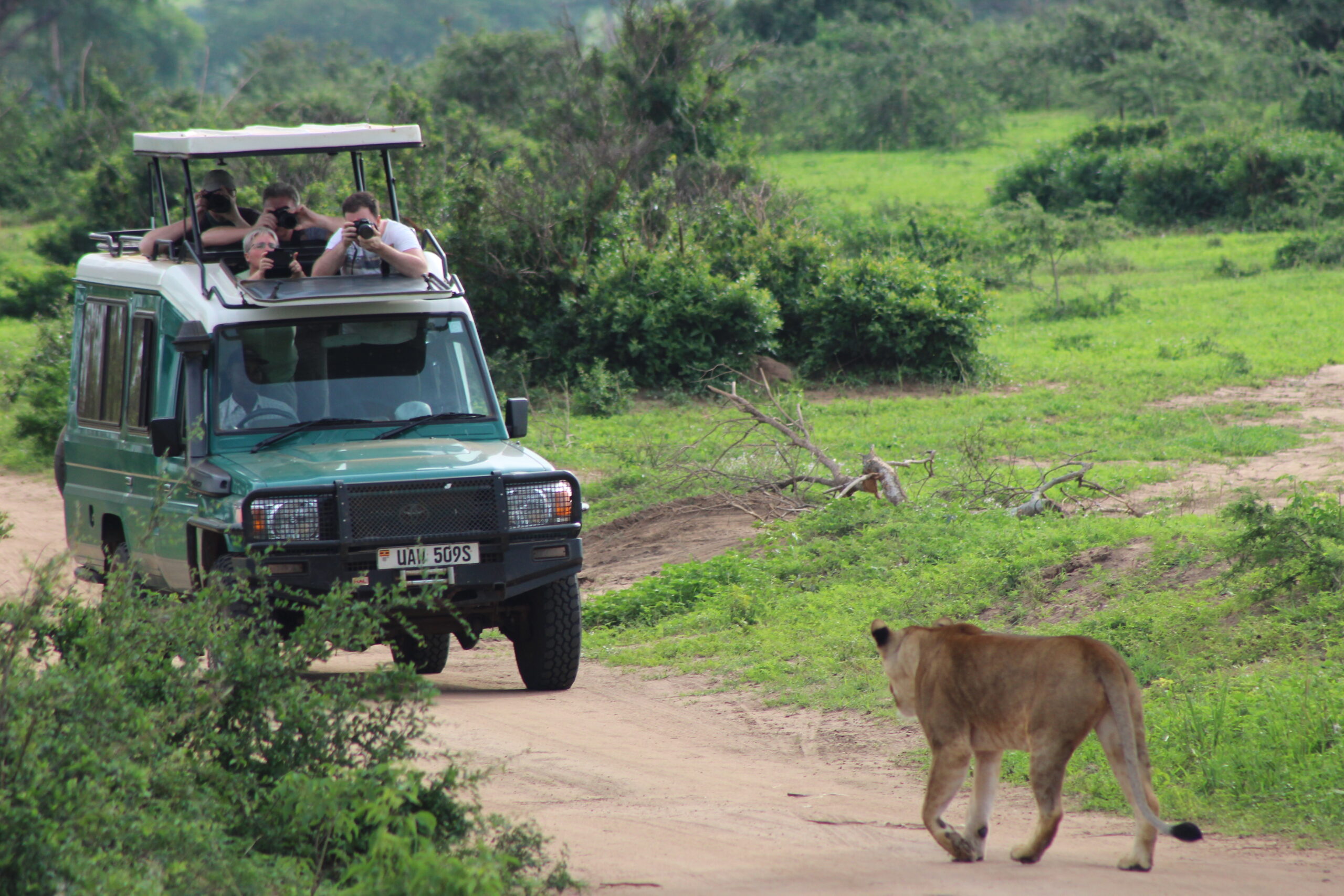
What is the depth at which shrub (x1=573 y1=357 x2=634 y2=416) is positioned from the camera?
1605cm

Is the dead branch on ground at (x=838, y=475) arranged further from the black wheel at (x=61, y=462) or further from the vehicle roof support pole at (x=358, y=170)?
the black wheel at (x=61, y=462)

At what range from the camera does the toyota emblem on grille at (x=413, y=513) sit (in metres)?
6.57

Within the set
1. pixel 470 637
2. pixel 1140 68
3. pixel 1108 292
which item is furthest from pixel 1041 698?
pixel 1140 68

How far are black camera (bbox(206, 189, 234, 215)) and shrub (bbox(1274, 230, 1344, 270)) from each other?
17.9m

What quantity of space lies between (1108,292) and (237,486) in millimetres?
16758

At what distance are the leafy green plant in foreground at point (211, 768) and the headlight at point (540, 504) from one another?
5.34ft

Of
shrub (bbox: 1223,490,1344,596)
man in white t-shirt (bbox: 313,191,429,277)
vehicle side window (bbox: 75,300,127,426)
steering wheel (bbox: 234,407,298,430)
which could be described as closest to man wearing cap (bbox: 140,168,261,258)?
vehicle side window (bbox: 75,300,127,426)

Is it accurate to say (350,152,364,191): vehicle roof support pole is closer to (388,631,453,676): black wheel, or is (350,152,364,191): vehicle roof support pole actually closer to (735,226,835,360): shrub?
(388,631,453,676): black wheel

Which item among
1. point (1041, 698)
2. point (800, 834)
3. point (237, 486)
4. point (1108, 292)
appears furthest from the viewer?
point (1108, 292)

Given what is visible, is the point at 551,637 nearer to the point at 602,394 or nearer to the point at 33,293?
the point at 602,394

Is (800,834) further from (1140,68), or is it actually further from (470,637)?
(1140,68)

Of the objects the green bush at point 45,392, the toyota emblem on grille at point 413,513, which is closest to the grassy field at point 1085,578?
the toyota emblem on grille at point 413,513

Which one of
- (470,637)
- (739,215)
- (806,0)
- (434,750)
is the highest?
(806,0)

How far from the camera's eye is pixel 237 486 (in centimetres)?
663
